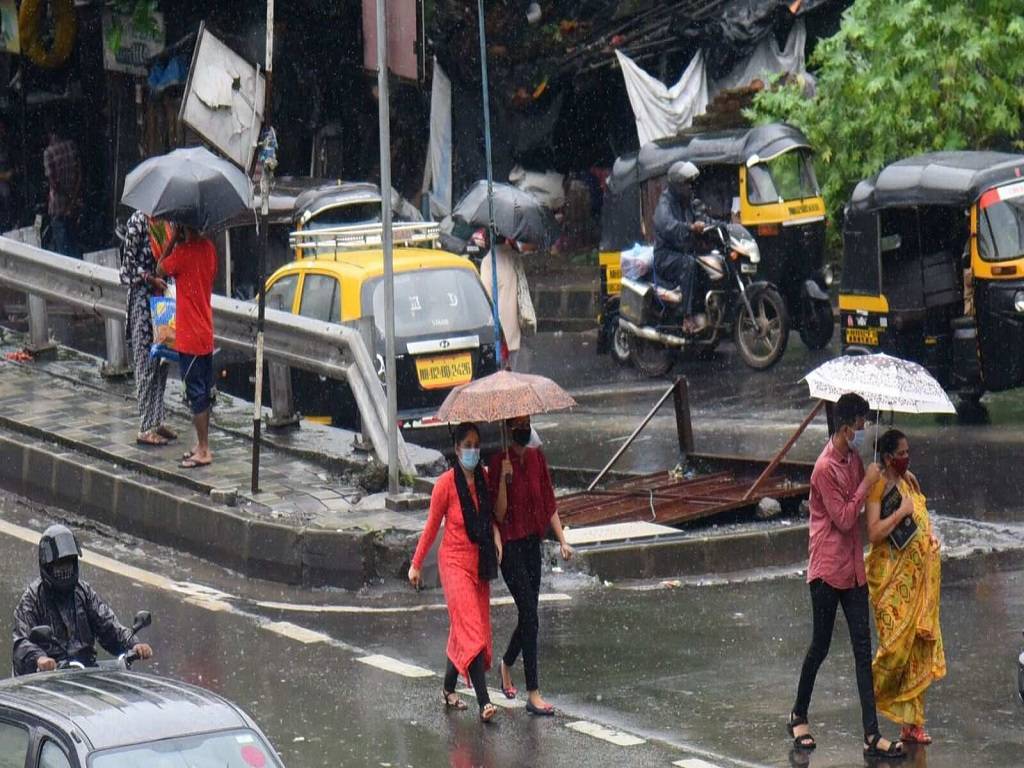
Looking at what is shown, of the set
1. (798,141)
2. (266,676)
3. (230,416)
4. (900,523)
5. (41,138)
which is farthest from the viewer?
(41,138)

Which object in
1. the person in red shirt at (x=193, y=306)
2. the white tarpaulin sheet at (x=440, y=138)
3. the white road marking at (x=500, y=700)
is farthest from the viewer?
the white tarpaulin sheet at (x=440, y=138)

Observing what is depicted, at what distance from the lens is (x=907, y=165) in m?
17.5

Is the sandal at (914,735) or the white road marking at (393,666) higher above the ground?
the sandal at (914,735)

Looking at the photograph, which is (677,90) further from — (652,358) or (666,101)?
(652,358)

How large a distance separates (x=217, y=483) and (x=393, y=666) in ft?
9.87

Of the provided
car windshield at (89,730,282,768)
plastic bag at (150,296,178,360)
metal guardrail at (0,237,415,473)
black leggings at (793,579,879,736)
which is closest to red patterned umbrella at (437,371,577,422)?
black leggings at (793,579,879,736)

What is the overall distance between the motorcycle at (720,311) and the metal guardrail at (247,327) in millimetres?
7122

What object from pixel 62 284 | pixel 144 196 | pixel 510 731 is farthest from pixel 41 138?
pixel 510 731

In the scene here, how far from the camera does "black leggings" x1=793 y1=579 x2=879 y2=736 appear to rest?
8.63 m

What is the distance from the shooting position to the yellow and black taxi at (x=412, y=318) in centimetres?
1481

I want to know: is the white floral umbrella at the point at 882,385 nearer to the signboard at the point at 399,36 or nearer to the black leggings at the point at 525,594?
the black leggings at the point at 525,594

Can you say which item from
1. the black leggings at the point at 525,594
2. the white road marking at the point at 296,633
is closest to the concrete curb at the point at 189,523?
the white road marking at the point at 296,633

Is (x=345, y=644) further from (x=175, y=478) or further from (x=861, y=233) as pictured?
(x=861, y=233)

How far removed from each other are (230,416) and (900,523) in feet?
23.0
